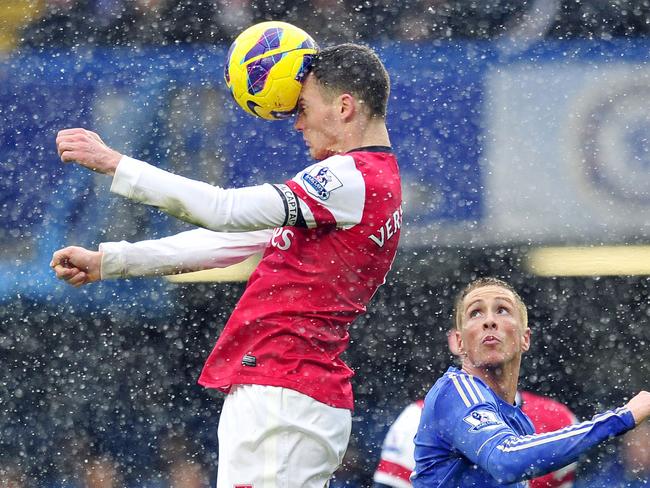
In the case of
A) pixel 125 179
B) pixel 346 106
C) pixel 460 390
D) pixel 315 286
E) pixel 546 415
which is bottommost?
pixel 546 415

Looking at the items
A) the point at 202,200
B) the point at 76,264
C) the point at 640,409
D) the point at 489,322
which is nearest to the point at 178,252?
the point at 76,264

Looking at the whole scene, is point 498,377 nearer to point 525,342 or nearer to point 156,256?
point 525,342

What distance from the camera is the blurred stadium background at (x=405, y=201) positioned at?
24.2 ft

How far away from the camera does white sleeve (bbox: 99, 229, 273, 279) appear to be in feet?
13.8

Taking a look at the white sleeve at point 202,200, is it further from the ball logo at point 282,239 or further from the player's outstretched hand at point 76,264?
the player's outstretched hand at point 76,264

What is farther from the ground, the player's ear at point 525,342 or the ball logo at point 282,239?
the ball logo at point 282,239

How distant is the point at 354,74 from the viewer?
13.7 ft

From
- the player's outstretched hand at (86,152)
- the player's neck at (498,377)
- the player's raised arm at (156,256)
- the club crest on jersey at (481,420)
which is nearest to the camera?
the player's outstretched hand at (86,152)

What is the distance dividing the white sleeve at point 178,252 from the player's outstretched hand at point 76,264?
0.03 m

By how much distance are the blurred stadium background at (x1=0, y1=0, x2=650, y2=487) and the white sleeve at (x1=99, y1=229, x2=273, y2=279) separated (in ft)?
10.3

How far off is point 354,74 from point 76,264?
3.46 ft

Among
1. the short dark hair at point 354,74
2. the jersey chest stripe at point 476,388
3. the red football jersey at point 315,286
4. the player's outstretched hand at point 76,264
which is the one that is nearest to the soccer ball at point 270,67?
the short dark hair at point 354,74

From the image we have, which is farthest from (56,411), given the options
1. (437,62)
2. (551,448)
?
(551,448)

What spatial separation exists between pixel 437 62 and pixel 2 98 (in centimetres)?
252
